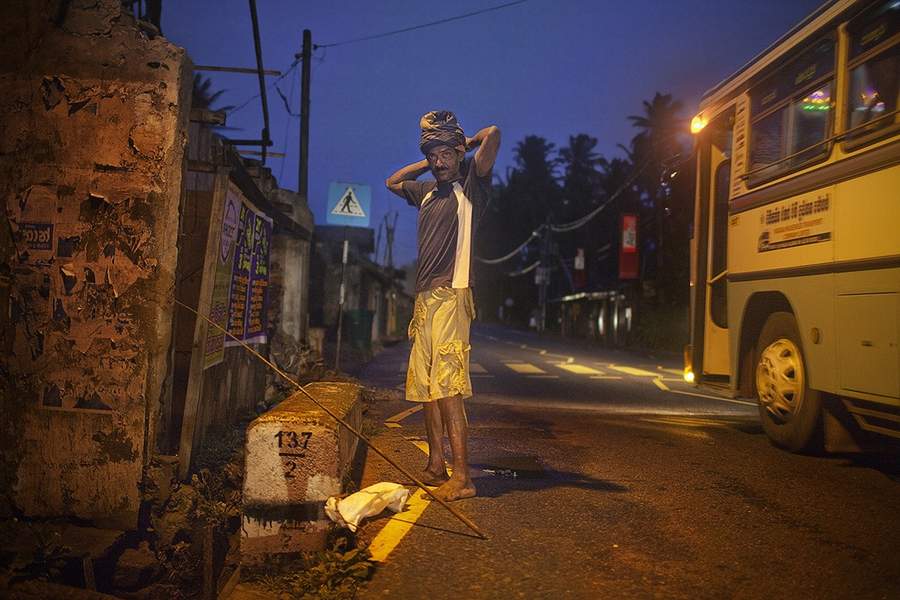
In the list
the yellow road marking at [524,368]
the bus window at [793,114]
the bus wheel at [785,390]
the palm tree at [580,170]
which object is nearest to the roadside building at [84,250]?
the bus window at [793,114]

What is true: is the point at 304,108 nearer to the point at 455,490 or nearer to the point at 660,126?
the point at 455,490

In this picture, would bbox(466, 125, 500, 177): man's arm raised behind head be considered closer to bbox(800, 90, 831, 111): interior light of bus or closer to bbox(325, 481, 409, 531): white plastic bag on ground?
bbox(325, 481, 409, 531): white plastic bag on ground

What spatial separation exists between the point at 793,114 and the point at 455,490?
4530mm

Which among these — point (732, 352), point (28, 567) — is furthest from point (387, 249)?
point (28, 567)

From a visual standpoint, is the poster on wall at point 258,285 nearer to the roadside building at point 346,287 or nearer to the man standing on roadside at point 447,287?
the man standing on roadside at point 447,287

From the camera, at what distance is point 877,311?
15.6ft

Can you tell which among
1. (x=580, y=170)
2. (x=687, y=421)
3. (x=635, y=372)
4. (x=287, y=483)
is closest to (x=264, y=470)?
(x=287, y=483)

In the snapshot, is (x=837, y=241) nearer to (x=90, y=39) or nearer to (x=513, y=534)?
(x=513, y=534)

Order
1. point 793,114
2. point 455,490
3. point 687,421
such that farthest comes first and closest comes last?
point 687,421 → point 793,114 → point 455,490

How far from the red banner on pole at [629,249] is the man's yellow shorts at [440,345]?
32.2 metres

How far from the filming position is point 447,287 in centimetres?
450

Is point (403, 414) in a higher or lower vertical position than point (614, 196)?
lower

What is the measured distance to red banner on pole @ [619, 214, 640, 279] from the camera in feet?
116

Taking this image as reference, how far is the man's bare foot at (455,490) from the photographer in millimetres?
4309
